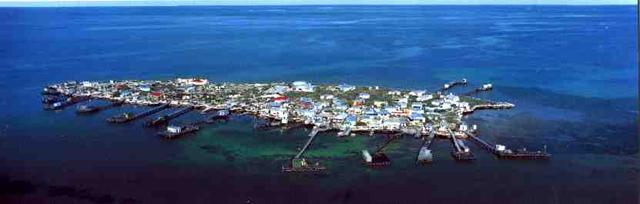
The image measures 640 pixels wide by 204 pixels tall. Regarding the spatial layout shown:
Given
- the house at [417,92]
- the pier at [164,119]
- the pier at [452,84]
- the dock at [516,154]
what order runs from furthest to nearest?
1. the pier at [452,84]
2. the house at [417,92]
3. the pier at [164,119]
4. the dock at [516,154]

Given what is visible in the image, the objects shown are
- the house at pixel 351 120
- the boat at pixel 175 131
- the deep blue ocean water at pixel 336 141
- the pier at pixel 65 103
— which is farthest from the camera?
the pier at pixel 65 103

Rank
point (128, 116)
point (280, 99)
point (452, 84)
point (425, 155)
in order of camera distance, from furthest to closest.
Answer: point (452, 84) < point (280, 99) < point (128, 116) < point (425, 155)

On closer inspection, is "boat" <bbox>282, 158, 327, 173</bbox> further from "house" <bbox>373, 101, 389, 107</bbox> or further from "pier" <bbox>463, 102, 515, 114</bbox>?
"pier" <bbox>463, 102, 515, 114</bbox>

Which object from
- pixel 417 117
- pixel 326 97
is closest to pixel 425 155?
pixel 417 117

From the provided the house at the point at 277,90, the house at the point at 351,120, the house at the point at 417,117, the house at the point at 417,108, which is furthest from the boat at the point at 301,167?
the house at the point at 277,90

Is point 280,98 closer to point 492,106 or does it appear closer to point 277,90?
point 277,90

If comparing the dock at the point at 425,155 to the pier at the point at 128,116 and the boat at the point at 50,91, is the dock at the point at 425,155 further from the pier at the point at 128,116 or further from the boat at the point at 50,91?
the boat at the point at 50,91

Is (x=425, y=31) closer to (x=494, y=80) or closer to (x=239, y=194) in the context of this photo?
(x=494, y=80)

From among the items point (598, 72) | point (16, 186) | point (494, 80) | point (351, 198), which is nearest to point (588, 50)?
point (598, 72)

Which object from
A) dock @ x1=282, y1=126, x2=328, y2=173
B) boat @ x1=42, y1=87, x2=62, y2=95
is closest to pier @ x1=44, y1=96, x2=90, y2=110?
boat @ x1=42, y1=87, x2=62, y2=95

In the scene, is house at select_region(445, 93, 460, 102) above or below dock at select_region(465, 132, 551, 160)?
above
